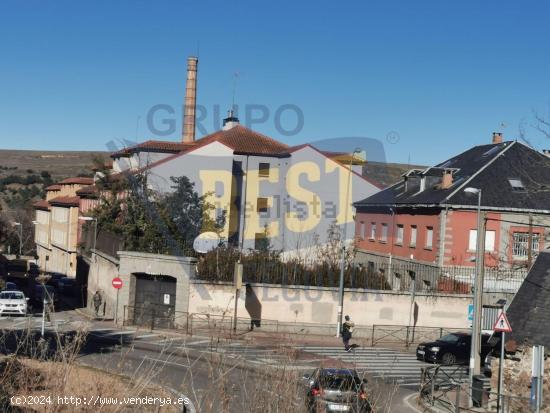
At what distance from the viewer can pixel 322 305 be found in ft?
105

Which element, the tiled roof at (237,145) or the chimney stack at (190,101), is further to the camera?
the chimney stack at (190,101)

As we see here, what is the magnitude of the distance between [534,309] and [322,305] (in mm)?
13094

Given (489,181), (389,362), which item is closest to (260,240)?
(489,181)

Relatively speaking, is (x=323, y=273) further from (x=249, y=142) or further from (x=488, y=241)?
(x=249, y=142)

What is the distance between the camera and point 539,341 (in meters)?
18.6

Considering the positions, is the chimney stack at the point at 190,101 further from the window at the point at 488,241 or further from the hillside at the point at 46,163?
the hillside at the point at 46,163

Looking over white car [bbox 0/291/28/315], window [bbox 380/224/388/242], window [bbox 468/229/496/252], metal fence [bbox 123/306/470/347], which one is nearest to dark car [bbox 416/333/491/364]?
metal fence [bbox 123/306/470/347]

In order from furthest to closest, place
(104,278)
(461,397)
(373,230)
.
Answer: (373,230), (104,278), (461,397)

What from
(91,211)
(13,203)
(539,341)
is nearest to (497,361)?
(539,341)

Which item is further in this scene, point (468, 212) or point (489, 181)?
point (489, 181)

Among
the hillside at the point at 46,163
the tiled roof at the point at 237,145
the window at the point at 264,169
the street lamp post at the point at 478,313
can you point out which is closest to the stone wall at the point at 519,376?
the street lamp post at the point at 478,313

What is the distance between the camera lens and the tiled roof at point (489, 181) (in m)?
39.3

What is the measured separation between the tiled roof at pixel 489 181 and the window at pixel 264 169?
1297 cm

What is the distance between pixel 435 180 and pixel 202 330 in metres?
20.3
